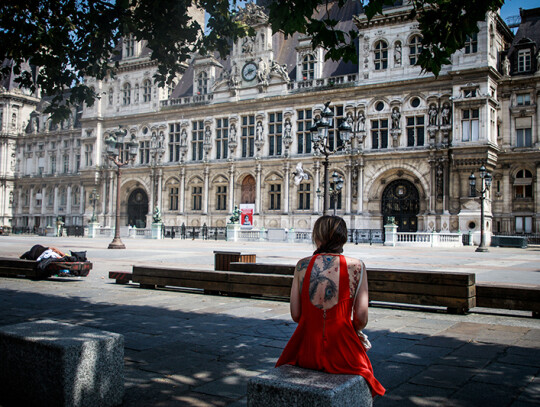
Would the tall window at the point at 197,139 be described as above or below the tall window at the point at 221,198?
above

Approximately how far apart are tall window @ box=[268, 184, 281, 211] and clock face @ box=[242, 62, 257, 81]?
9.91m

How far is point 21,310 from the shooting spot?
8.09m

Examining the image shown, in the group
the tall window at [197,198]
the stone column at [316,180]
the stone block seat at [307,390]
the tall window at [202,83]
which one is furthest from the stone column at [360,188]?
the stone block seat at [307,390]

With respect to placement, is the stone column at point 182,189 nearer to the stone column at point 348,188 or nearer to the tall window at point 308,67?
the tall window at point 308,67

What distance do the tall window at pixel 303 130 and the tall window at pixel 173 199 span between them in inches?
531

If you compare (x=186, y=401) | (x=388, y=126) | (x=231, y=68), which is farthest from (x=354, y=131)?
(x=186, y=401)

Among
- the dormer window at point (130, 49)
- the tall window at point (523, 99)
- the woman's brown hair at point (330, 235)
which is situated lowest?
the woman's brown hair at point (330, 235)

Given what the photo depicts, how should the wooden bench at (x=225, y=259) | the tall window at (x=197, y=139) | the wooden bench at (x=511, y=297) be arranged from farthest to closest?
the tall window at (x=197, y=139), the wooden bench at (x=225, y=259), the wooden bench at (x=511, y=297)

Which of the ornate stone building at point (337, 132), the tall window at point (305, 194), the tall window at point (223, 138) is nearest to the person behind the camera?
the ornate stone building at point (337, 132)

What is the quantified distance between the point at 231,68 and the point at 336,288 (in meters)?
44.6

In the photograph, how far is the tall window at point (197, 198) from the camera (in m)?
46.5

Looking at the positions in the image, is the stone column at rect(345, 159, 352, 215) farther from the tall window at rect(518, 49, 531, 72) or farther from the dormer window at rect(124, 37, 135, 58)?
the dormer window at rect(124, 37, 135, 58)

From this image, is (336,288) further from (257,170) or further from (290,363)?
(257,170)

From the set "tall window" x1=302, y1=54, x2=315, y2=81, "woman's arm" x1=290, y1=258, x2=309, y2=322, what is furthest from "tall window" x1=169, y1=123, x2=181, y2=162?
"woman's arm" x1=290, y1=258, x2=309, y2=322
